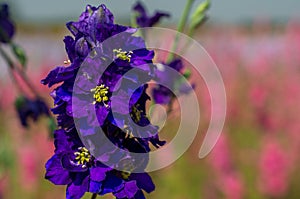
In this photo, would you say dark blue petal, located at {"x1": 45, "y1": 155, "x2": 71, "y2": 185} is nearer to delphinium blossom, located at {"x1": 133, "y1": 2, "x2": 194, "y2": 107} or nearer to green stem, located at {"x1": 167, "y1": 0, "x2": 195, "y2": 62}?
delphinium blossom, located at {"x1": 133, "y1": 2, "x2": 194, "y2": 107}

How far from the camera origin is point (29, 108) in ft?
4.96

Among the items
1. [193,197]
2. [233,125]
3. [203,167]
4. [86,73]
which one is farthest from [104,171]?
[233,125]

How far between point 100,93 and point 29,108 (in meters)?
0.73

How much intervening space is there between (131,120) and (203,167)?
2.49m

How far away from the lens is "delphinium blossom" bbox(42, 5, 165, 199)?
0.81m

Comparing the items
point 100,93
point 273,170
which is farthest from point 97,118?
point 273,170

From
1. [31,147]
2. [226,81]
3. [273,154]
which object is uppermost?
[226,81]

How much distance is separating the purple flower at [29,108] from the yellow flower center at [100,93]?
0.69 metres

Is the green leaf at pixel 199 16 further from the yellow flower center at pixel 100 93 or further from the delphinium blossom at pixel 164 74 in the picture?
the yellow flower center at pixel 100 93

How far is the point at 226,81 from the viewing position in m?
3.85

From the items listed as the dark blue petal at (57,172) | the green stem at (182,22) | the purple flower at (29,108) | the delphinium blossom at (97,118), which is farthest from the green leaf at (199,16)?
the dark blue petal at (57,172)

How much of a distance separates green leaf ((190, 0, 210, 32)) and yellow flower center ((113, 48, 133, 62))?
609 millimetres

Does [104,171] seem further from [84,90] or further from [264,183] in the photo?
[264,183]

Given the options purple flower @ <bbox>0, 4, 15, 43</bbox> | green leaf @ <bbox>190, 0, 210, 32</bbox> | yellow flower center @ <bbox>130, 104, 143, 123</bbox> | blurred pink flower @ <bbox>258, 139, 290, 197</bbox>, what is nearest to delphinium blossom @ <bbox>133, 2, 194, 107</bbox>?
green leaf @ <bbox>190, 0, 210, 32</bbox>
